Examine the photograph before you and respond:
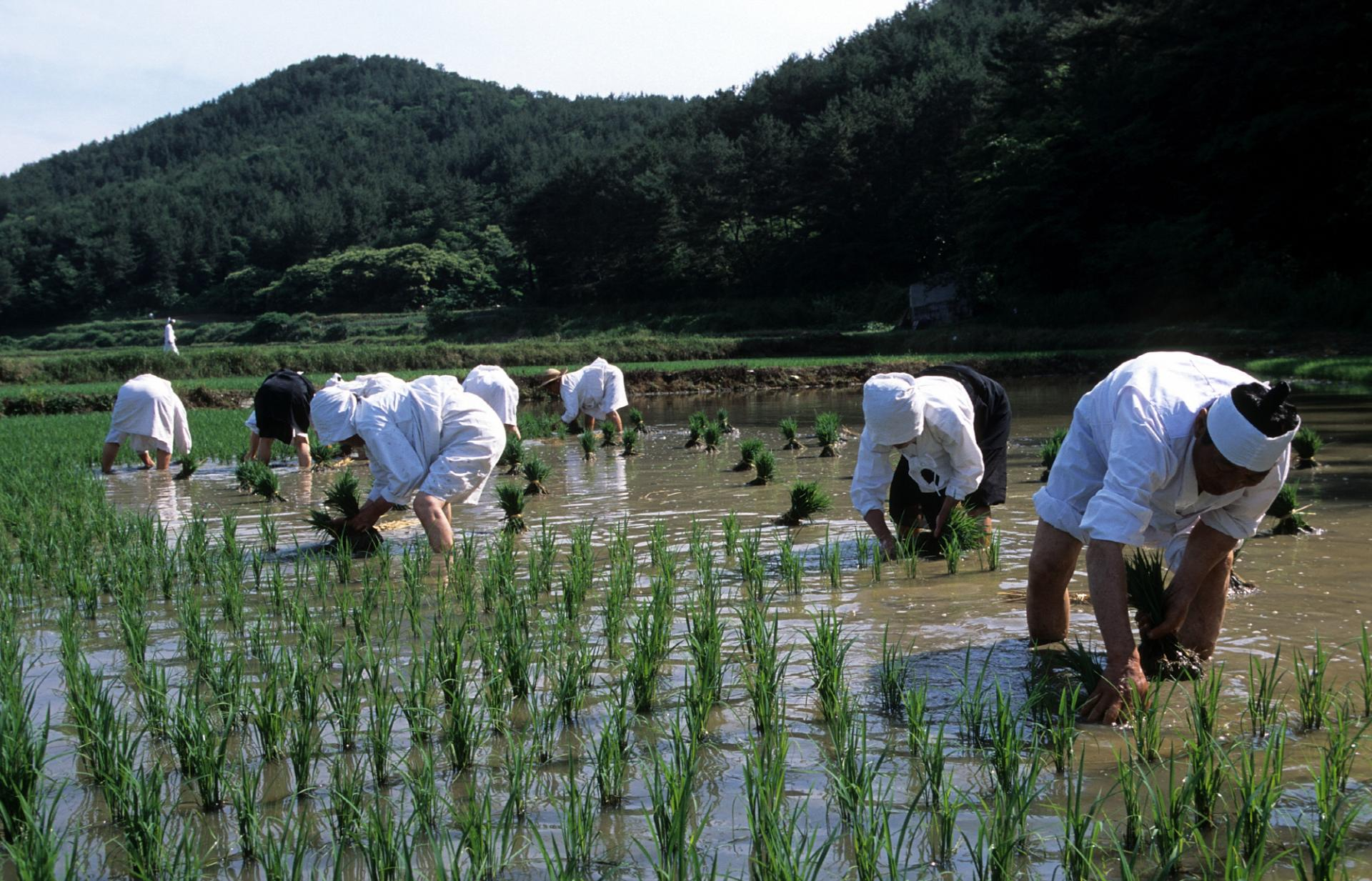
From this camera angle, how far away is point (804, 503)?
23.7 feet

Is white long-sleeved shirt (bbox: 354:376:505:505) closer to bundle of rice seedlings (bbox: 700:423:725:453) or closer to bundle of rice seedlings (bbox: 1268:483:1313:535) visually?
bundle of rice seedlings (bbox: 1268:483:1313:535)

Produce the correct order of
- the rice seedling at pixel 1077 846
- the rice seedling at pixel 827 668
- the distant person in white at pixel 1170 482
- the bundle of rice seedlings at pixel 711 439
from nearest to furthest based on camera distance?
1. the rice seedling at pixel 1077 846
2. the distant person in white at pixel 1170 482
3. the rice seedling at pixel 827 668
4. the bundle of rice seedlings at pixel 711 439

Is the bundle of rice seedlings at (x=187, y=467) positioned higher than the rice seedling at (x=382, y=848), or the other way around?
the rice seedling at (x=382, y=848)

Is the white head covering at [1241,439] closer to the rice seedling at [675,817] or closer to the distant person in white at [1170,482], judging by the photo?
the distant person in white at [1170,482]

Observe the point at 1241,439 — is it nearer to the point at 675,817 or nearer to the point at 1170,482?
the point at 1170,482

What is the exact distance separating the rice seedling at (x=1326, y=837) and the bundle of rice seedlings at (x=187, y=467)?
1104 centimetres

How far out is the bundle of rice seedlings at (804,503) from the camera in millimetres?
7191

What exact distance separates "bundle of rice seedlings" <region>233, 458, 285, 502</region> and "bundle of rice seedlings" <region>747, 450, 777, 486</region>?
13.3ft

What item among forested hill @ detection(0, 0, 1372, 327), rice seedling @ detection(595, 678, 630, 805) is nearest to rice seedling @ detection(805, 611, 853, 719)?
rice seedling @ detection(595, 678, 630, 805)

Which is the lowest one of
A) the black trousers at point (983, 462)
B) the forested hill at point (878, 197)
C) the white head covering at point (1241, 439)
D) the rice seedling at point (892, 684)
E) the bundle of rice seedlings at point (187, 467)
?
the bundle of rice seedlings at point (187, 467)

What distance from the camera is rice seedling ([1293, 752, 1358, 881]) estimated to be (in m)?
2.12

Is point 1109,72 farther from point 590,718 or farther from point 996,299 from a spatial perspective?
point 590,718

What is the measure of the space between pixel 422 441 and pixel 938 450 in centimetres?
291

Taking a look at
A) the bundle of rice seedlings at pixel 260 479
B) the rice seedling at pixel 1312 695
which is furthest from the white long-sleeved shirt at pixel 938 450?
the bundle of rice seedlings at pixel 260 479
